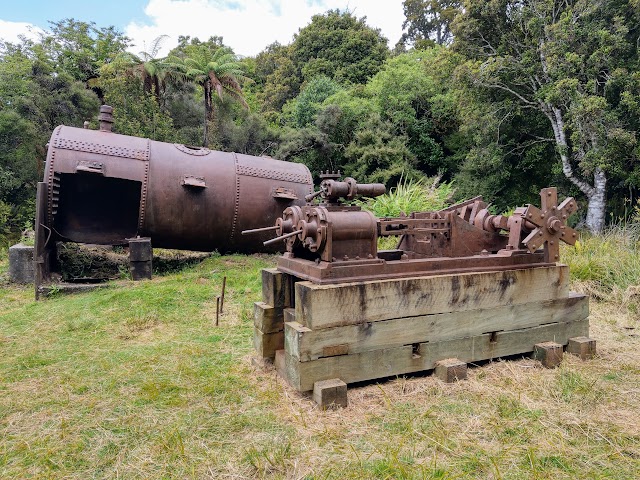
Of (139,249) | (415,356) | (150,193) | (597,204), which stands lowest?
(415,356)

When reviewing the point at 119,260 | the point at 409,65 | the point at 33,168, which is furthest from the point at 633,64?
the point at 33,168

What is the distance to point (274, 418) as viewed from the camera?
2586 millimetres

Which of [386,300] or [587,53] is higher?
[587,53]

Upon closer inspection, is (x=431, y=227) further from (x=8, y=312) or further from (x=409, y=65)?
(x=409, y=65)

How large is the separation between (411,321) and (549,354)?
4.02ft

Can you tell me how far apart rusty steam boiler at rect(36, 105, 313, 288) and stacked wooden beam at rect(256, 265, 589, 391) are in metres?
4.27

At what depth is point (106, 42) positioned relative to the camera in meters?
21.3

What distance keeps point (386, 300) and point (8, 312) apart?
16.6 feet

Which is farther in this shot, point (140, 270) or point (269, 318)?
point (140, 270)

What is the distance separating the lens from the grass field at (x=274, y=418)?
2.08m

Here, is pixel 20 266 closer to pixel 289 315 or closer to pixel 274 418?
pixel 289 315

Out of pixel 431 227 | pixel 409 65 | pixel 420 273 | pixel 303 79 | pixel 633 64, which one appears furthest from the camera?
pixel 303 79

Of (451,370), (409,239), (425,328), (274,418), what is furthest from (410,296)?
(274,418)

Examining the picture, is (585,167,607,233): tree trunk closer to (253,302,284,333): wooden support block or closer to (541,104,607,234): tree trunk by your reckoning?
(541,104,607,234): tree trunk
